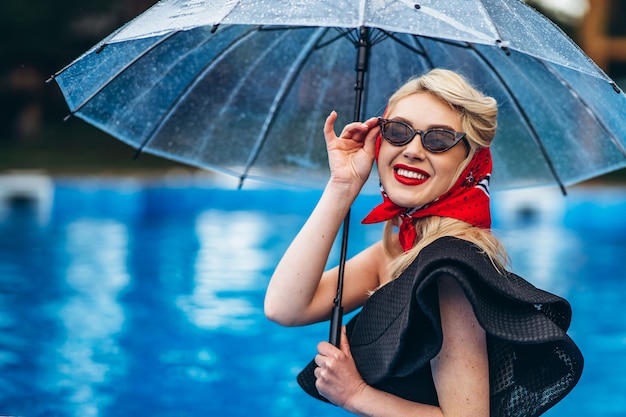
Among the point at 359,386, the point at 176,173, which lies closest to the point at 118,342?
the point at 359,386

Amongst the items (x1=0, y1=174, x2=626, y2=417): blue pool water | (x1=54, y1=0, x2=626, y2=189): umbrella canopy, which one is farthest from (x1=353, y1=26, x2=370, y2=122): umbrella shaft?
(x1=0, y1=174, x2=626, y2=417): blue pool water

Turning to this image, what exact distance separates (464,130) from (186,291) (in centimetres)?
511

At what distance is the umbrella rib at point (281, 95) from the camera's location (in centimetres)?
308

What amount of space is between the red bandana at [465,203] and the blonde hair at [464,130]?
0.05 feet

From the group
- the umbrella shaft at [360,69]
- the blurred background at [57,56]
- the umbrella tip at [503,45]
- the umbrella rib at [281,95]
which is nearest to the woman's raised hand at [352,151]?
the umbrella shaft at [360,69]

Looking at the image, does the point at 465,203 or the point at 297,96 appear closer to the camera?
the point at 465,203

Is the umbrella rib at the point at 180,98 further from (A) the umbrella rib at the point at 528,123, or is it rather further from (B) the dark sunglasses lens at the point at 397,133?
(B) the dark sunglasses lens at the point at 397,133

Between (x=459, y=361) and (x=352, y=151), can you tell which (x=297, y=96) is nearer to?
(x=352, y=151)

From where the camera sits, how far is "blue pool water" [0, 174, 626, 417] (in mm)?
4824

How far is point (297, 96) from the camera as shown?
321 centimetres

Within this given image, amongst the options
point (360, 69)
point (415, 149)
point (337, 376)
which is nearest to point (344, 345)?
point (337, 376)

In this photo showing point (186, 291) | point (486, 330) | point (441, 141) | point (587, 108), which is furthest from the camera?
point (186, 291)

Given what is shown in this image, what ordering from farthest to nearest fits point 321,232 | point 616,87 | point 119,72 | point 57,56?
point 57,56, point 119,72, point 616,87, point 321,232

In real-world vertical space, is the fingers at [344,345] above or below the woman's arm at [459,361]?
below
